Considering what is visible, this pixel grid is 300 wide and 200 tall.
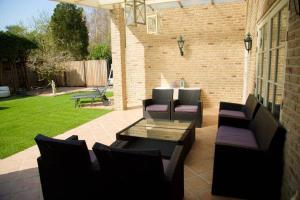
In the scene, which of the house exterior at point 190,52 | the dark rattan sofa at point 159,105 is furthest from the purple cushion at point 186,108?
the house exterior at point 190,52

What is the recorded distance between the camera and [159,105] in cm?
621

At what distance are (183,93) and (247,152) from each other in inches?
155

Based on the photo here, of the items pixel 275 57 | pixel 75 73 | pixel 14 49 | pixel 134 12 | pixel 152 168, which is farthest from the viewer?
pixel 75 73

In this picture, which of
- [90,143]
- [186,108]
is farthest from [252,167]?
[186,108]

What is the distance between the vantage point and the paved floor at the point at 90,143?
293 centimetres

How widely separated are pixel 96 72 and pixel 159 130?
11.6m

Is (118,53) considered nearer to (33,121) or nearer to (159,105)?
(159,105)

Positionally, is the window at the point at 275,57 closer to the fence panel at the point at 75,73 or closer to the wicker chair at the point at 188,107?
the wicker chair at the point at 188,107

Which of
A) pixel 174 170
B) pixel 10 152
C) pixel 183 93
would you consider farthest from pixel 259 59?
pixel 10 152

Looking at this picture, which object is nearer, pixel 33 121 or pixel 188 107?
pixel 188 107

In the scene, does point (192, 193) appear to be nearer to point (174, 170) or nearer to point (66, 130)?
point (174, 170)

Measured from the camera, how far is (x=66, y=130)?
219 inches

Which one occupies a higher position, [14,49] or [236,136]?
[14,49]

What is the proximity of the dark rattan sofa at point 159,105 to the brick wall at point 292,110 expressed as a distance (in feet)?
11.4
